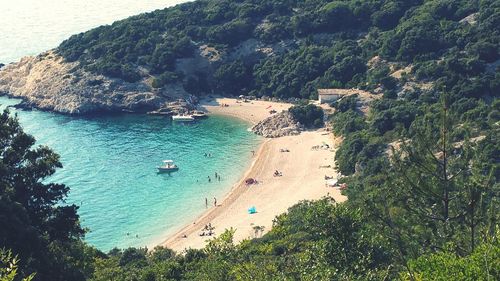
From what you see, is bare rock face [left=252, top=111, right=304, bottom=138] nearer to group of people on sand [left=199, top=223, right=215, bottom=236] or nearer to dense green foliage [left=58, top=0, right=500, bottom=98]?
dense green foliage [left=58, top=0, right=500, bottom=98]

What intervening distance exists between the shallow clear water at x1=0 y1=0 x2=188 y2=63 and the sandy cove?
186 feet

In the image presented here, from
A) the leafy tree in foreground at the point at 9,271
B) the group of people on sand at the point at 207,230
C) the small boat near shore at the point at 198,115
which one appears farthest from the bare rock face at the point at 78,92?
the leafy tree in foreground at the point at 9,271

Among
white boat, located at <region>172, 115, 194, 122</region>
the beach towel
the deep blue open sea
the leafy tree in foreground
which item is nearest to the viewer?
the leafy tree in foreground

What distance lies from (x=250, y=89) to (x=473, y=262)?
66695mm

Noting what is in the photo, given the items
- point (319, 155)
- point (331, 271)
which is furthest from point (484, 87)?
point (331, 271)

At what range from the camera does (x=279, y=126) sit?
68688mm

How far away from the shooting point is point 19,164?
93.4 ft

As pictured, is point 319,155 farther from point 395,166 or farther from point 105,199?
point 395,166

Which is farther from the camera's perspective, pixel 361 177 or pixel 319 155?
pixel 319 155

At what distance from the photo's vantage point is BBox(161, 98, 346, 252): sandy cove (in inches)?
1850

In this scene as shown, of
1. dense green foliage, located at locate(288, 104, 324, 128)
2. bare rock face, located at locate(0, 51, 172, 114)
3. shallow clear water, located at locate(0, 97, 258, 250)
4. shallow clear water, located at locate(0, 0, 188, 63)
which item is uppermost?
shallow clear water, located at locate(0, 0, 188, 63)

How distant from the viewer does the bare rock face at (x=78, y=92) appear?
77.8m

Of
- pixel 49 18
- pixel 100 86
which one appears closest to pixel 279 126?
pixel 100 86

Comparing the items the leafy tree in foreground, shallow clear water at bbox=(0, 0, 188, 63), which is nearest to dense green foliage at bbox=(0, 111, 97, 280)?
the leafy tree in foreground
